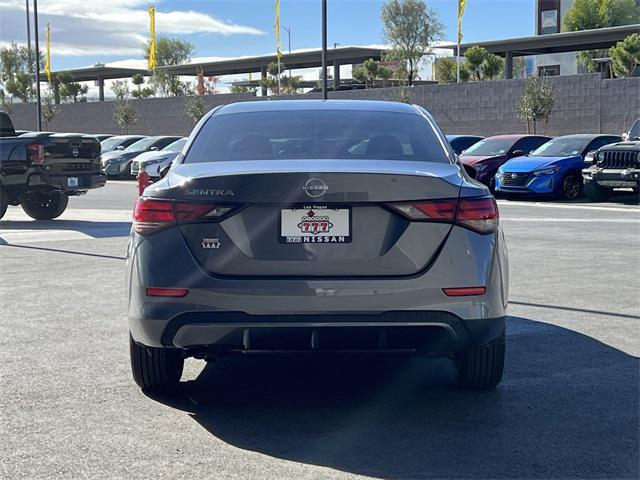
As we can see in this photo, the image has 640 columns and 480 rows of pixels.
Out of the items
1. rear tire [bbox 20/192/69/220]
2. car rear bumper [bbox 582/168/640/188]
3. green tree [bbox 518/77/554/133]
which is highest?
green tree [bbox 518/77/554/133]

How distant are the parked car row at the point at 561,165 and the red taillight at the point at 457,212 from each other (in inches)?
550

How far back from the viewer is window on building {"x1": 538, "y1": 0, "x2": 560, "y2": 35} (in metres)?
78.6

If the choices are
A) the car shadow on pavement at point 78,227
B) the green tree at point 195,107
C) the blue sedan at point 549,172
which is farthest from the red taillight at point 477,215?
the green tree at point 195,107

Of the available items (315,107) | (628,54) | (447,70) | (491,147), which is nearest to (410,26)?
(447,70)

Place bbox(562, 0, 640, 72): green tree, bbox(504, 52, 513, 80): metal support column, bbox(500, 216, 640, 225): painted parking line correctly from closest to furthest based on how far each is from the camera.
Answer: bbox(500, 216, 640, 225): painted parking line → bbox(504, 52, 513, 80): metal support column → bbox(562, 0, 640, 72): green tree

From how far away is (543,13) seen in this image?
261 feet

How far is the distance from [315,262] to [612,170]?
54.4ft

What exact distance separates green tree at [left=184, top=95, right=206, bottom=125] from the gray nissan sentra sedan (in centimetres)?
5059

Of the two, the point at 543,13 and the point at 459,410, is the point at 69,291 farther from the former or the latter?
the point at 543,13

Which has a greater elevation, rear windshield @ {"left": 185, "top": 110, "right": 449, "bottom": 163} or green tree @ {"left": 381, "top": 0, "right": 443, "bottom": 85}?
green tree @ {"left": 381, "top": 0, "right": 443, "bottom": 85}

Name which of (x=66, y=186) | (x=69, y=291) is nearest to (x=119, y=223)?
(x=66, y=186)

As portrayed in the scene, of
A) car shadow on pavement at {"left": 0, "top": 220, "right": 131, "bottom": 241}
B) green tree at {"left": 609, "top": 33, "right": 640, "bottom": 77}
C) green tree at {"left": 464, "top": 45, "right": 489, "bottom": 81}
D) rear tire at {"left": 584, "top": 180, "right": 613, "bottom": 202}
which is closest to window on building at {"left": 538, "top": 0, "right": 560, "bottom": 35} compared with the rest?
green tree at {"left": 464, "top": 45, "right": 489, "bottom": 81}

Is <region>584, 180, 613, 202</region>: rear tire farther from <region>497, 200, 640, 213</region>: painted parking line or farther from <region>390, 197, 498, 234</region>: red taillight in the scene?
<region>390, 197, 498, 234</region>: red taillight

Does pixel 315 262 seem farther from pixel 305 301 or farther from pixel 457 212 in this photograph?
pixel 457 212
